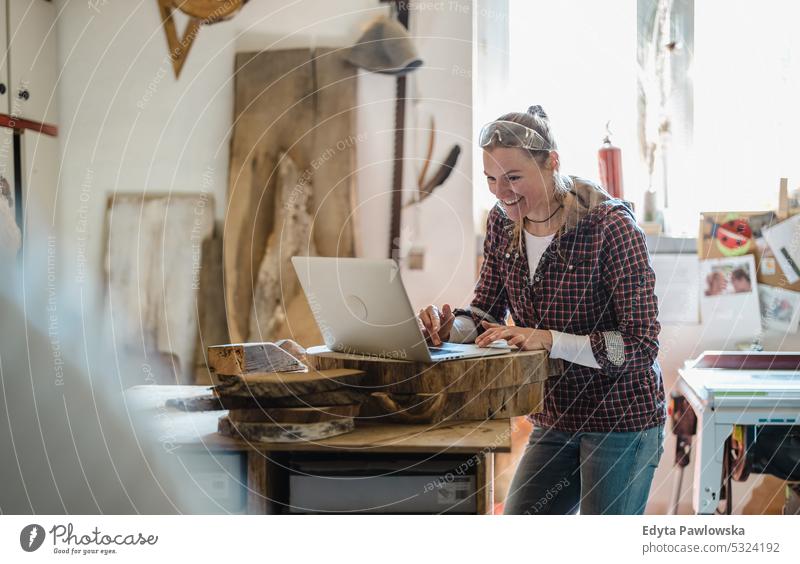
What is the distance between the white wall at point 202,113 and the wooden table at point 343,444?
0.59 metres

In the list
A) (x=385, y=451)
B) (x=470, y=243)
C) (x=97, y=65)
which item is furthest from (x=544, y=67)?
(x=385, y=451)

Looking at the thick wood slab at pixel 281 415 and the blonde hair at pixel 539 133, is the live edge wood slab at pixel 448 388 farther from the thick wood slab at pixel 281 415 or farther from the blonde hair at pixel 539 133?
the blonde hair at pixel 539 133

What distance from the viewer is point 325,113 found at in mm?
1945

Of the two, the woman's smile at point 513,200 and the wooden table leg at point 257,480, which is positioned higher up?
the woman's smile at point 513,200

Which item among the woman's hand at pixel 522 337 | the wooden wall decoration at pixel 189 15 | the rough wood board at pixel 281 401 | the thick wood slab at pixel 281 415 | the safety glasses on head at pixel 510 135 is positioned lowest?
the thick wood slab at pixel 281 415

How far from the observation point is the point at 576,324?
50.1 inches

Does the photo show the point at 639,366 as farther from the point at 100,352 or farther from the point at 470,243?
the point at 100,352

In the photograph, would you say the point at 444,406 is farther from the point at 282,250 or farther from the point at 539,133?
the point at 282,250

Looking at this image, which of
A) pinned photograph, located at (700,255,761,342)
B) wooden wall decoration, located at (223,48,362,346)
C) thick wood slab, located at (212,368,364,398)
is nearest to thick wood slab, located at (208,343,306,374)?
thick wood slab, located at (212,368,364,398)

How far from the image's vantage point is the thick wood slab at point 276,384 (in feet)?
3.38

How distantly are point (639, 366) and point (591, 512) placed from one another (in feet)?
0.83

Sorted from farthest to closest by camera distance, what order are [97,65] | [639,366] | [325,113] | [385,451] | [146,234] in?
[325,113]
[146,234]
[97,65]
[639,366]
[385,451]

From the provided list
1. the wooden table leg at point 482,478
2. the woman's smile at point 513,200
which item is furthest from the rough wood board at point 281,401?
the woman's smile at point 513,200

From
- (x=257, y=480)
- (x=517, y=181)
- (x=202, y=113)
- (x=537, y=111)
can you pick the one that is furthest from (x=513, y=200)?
(x=202, y=113)
